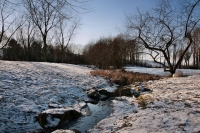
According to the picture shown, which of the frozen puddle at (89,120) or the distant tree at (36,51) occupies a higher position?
the distant tree at (36,51)

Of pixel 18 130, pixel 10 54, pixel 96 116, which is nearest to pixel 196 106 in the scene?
pixel 96 116

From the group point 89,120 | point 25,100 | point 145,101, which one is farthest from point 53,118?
point 145,101

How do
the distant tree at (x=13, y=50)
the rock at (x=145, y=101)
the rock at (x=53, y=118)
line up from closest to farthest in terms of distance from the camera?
the rock at (x=53, y=118)
the rock at (x=145, y=101)
the distant tree at (x=13, y=50)

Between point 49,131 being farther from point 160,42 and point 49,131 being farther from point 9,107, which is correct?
point 160,42

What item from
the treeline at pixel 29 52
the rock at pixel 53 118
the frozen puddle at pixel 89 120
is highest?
the treeline at pixel 29 52

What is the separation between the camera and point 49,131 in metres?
4.68

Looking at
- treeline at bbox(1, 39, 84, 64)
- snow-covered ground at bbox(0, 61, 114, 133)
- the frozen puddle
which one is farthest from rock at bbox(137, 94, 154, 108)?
treeline at bbox(1, 39, 84, 64)

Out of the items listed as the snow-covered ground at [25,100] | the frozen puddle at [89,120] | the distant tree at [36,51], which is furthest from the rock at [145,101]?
the distant tree at [36,51]

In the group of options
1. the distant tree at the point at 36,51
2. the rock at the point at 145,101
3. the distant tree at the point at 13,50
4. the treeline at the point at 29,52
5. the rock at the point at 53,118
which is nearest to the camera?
the rock at the point at 53,118

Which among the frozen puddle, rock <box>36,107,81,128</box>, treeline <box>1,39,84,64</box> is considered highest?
treeline <box>1,39,84,64</box>

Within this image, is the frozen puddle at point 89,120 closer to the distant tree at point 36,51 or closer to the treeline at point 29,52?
the treeline at point 29,52

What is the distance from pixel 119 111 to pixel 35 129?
2926 mm

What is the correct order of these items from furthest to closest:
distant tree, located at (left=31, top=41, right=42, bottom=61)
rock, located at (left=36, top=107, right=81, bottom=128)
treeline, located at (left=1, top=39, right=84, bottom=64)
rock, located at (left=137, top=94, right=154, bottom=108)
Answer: distant tree, located at (left=31, top=41, right=42, bottom=61)
treeline, located at (left=1, top=39, right=84, bottom=64)
rock, located at (left=137, top=94, right=154, bottom=108)
rock, located at (left=36, top=107, right=81, bottom=128)

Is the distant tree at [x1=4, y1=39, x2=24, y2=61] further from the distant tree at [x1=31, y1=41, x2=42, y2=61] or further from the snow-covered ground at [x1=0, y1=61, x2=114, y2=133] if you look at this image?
the snow-covered ground at [x1=0, y1=61, x2=114, y2=133]
